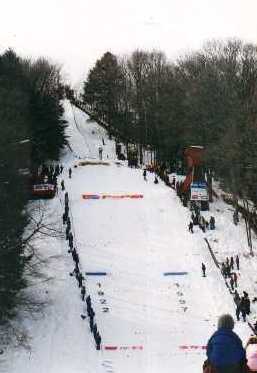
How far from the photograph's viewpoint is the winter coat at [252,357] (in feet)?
27.2

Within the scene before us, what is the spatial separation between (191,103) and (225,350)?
45522 mm

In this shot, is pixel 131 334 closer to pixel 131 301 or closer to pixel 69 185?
pixel 131 301

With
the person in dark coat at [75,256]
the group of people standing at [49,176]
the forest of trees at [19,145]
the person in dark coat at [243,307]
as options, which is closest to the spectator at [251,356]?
the forest of trees at [19,145]

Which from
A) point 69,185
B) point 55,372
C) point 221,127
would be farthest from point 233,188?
point 55,372

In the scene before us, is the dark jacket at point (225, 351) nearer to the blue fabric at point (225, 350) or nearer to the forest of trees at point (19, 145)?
the blue fabric at point (225, 350)

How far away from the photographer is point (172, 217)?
42.7 meters

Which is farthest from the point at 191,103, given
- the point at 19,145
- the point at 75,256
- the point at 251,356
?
the point at 251,356

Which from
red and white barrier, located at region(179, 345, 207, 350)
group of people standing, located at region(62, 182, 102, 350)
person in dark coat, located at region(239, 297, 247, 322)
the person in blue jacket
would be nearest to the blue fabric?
the person in blue jacket

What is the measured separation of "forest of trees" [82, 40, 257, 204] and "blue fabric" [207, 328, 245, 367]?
3058 centimetres

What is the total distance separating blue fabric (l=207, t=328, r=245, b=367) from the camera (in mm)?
7848

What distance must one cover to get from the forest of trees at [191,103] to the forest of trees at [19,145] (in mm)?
8221

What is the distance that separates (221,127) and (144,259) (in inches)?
574

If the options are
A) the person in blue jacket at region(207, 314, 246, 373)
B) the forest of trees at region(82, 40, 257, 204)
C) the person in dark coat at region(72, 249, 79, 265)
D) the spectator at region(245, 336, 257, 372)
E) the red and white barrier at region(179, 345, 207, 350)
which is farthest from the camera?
the forest of trees at region(82, 40, 257, 204)

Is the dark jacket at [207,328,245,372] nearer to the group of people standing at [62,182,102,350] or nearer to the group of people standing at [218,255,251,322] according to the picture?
the group of people standing at [62,182,102,350]
